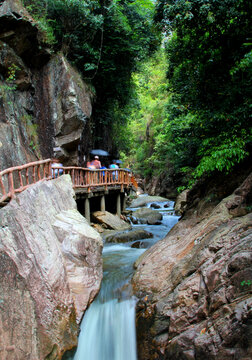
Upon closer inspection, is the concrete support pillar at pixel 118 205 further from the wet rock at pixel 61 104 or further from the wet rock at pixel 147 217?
the wet rock at pixel 61 104

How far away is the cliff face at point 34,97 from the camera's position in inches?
411

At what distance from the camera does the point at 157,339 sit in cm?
446

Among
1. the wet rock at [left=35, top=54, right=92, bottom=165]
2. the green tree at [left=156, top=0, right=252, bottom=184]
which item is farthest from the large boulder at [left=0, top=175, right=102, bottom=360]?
the wet rock at [left=35, top=54, right=92, bottom=165]

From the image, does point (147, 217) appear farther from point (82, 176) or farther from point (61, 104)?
point (61, 104)

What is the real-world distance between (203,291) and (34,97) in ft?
39.9

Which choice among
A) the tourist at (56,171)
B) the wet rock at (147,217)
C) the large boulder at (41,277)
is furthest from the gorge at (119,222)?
the tourist at (56,171)

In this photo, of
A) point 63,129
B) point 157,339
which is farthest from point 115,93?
point 157,339

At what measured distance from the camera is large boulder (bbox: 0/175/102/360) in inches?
159

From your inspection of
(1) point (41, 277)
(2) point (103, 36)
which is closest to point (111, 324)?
(1) point (41, 277)

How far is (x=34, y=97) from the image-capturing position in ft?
41.2

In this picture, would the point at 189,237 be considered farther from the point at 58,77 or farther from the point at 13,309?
the point at 58,77

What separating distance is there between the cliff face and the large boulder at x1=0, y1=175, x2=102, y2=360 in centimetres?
532

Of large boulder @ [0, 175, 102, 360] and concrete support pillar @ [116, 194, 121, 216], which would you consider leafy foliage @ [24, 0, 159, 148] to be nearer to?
concrete support pillar @ [116, 194, 121, 216]

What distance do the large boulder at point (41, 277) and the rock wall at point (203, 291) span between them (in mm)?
1414
